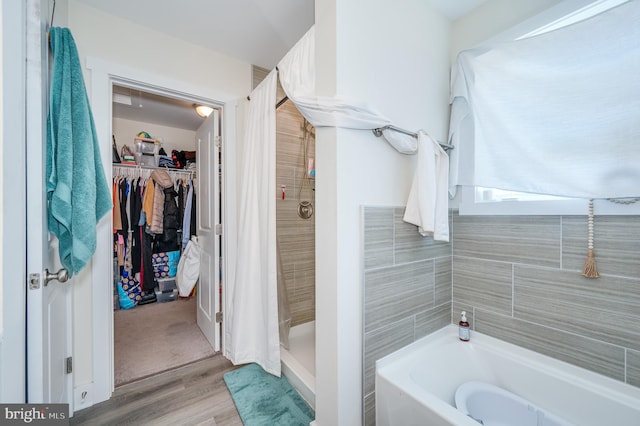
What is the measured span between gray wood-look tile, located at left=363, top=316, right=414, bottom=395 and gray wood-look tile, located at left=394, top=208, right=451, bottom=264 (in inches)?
13.6

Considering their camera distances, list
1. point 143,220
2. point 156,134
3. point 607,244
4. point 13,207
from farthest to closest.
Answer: point 156,134 → point 143,220 → point 607,244 → point 13,207

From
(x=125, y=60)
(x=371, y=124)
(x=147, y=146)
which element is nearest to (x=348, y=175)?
(x=371, y=124)

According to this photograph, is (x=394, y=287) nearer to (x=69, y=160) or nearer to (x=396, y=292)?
(x=396, y=292)

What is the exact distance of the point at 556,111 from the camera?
1.14 m

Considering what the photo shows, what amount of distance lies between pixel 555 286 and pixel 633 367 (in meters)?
0.37

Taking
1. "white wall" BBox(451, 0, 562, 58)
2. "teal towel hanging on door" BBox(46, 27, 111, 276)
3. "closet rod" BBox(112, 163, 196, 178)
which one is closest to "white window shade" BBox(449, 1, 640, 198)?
"white wall" BBox(451, 0, 562, 58)

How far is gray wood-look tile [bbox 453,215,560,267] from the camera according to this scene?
1214 millimetres

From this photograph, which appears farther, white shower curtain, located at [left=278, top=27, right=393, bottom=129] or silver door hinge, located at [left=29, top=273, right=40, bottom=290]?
white shower curtain, located at [left=278, top=27, right=393, bottom=129]

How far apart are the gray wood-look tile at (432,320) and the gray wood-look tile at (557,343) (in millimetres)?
165

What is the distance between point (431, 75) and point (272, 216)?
1343 millimetres

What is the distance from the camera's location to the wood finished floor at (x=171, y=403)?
1392 mm

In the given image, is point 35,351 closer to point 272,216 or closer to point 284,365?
point 272,216

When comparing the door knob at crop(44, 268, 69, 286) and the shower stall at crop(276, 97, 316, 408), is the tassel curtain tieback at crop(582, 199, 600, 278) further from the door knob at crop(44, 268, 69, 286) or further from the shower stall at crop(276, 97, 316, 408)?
the door knob at crop(44, 268, 69, 286)

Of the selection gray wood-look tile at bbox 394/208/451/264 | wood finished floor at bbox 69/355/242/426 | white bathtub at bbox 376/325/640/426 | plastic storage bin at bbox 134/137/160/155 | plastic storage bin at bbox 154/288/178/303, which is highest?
plastic storage bin at bbox 134/137/160/155
